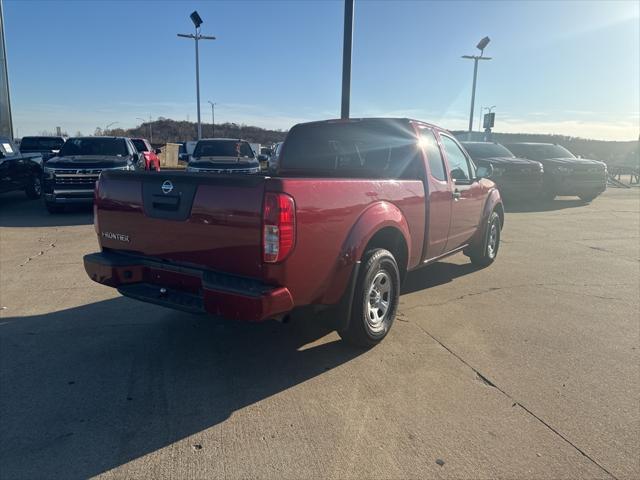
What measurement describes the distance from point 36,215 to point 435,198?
33.5ft

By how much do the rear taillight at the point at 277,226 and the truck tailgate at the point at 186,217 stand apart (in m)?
0.05

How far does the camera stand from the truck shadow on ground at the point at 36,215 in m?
10.4

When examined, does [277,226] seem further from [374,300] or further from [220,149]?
[220,149]

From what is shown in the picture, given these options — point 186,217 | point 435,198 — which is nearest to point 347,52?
point 435,198

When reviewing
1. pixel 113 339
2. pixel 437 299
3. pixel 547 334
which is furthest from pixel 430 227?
pixel 113 339

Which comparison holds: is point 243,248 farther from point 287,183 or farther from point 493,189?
point 493,189

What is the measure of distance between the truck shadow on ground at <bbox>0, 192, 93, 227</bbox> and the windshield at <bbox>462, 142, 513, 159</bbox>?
35.4ft

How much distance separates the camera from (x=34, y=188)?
14.0 m

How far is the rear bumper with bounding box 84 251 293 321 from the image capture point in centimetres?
315

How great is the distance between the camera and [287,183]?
3.15 meters

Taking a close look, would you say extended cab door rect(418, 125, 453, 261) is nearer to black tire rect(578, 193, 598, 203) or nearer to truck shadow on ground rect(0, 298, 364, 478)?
truck shadow on ground rect(0, 298, 364, 478)

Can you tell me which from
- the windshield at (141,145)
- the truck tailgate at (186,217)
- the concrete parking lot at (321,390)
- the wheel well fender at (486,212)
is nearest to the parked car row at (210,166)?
the windshield at (141,145)

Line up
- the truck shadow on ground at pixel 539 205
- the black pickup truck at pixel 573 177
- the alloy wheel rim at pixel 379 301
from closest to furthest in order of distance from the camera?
1. the alloy wheel rim at pixel 379 301
2. the truck shadow on ground at pixel 539 205
3. the black pickup truck at pixel 573 177

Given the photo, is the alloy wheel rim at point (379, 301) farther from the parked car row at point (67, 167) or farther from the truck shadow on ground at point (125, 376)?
the parked car row at point (67, 167)
